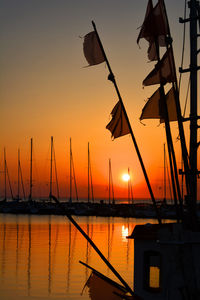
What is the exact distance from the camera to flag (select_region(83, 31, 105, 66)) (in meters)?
16.6

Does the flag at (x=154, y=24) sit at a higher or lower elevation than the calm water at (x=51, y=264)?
higher

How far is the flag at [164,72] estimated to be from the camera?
52.4 feet

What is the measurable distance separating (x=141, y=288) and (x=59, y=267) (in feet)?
82.1

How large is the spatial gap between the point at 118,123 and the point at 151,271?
500 centimetres

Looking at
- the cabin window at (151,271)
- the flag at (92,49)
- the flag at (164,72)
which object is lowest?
the cabin window at (151,271)

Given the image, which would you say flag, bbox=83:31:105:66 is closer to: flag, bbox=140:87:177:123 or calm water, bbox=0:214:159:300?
flag, bbox=140:87:177:123

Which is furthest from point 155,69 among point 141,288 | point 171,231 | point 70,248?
point 70,248

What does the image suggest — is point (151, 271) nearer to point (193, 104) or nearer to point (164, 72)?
point (193, 104)

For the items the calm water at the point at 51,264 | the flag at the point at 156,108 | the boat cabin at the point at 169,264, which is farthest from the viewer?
the calm water at the point at 51,264

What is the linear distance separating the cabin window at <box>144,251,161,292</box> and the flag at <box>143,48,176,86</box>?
5422mm

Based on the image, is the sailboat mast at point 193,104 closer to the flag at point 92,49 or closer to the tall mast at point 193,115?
the tall mast at point 193,115

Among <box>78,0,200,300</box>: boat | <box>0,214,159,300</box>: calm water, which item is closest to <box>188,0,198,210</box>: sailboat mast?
<box>78,0,200,300</box>: boat

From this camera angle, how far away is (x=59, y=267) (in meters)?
39.4

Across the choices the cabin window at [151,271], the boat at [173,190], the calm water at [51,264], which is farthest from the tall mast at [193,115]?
the calm water at [51,264]
